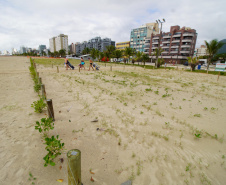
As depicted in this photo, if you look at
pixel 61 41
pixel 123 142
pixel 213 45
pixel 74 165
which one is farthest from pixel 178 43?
pixel 61 41

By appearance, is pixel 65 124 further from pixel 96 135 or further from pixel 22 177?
pixel 22 177

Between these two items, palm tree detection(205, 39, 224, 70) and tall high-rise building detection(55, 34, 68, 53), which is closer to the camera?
palm tree detection(205, 39, 224, 70)

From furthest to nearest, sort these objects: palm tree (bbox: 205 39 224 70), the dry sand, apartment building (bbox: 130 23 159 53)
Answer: apartment building (bbox: 130 23 159 53), palm tree (bbox: 205 39 224 70), the dry sand

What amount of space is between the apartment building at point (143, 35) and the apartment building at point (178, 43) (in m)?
8.34

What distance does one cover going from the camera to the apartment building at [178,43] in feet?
197

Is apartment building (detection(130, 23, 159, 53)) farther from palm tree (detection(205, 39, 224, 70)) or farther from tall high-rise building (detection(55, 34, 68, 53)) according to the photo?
tall high-rise building (detection(55, 34, 68, 53))

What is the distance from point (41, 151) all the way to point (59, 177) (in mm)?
946

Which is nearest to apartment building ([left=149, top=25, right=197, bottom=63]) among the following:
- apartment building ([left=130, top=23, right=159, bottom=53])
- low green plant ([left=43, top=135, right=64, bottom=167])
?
apartment building ([left=130, top=23, right=159, bottom=53])

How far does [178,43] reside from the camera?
6294cm

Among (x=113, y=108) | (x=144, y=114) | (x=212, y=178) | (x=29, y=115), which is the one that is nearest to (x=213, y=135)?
(x=212, y=178)

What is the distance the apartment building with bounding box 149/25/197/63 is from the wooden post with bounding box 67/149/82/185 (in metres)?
64.6

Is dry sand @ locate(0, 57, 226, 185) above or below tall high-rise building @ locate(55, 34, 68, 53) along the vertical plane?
below

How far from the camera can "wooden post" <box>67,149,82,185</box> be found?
1.92 m

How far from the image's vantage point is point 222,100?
793cm
